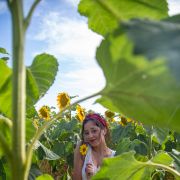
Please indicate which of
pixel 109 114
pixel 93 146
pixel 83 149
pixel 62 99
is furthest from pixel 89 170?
pixel 109 114

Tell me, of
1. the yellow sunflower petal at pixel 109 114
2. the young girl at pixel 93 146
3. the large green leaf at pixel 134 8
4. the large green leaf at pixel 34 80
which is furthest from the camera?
the yellow sunflower petal at pixel 109 114

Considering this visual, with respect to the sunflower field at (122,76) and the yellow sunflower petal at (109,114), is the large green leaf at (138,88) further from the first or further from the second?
the yellow sunflower petal at (109,114)

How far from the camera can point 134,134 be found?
5.21 meters

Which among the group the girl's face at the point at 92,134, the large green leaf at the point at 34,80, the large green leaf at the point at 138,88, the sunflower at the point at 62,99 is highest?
the large green leaf at the point at 138,88

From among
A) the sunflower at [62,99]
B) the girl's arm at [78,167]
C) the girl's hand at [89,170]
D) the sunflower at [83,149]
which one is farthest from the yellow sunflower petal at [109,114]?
the girl's hand at [89,170]

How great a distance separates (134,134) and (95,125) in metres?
1.42

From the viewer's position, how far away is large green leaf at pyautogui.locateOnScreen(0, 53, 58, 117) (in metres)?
0.73

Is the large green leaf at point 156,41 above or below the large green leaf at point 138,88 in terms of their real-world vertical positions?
above

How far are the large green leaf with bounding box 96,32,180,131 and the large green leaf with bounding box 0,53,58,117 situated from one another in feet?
0.72

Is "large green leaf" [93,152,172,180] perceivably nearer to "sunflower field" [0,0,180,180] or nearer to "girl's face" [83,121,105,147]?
"sunflower field" [0,0,180,180]

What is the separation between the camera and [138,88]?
0.51m

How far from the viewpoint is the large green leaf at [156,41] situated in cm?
31

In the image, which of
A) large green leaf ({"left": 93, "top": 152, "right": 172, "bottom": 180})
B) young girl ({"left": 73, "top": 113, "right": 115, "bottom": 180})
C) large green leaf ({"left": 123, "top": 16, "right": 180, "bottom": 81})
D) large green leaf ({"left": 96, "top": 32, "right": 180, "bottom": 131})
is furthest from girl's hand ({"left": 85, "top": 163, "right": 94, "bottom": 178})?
large green leaf ({"left": 123, "top": 16, "right": 180, "bottom": 81})

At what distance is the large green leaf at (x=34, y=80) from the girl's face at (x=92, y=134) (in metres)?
2.94
